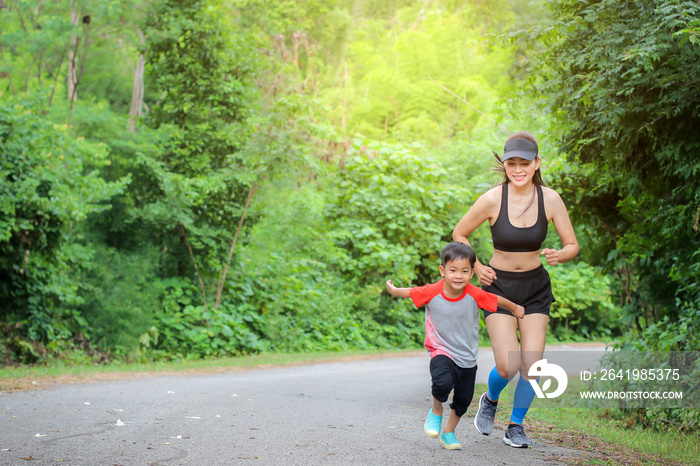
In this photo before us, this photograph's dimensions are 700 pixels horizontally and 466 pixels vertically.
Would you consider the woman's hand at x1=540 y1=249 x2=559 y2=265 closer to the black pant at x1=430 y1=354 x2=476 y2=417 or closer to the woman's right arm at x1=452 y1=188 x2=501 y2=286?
the woman's right arm at x1=452 y1=188 x2=501 y2=286

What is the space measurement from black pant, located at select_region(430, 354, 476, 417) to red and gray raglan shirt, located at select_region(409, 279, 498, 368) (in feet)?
0.15

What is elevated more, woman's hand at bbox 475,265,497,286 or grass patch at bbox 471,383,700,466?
woman's hand at bbox 475,265,497,286

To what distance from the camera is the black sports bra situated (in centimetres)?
485

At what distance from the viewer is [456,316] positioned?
4.74 meters

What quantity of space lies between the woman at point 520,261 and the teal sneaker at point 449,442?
453 mm

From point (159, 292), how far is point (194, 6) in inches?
241

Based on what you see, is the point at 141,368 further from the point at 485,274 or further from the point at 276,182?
the point at 485,274

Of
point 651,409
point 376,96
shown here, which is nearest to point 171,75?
point 651,409

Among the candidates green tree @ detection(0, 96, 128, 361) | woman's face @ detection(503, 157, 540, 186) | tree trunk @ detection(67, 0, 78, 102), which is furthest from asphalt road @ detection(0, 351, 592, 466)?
tree trunk @ detection(67, 0, 78, 102)

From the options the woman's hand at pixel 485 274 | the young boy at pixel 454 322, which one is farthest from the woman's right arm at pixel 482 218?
the young boy at pixel 454 322

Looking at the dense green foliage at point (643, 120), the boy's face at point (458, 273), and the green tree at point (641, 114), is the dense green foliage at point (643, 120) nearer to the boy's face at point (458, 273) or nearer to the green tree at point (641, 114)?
the green tree at point (641, 114)

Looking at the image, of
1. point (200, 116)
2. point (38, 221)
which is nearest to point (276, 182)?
point (200, 116)

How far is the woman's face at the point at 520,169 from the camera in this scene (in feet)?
16.3

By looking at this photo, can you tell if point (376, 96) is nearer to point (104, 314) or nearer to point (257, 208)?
point (257, 208)
